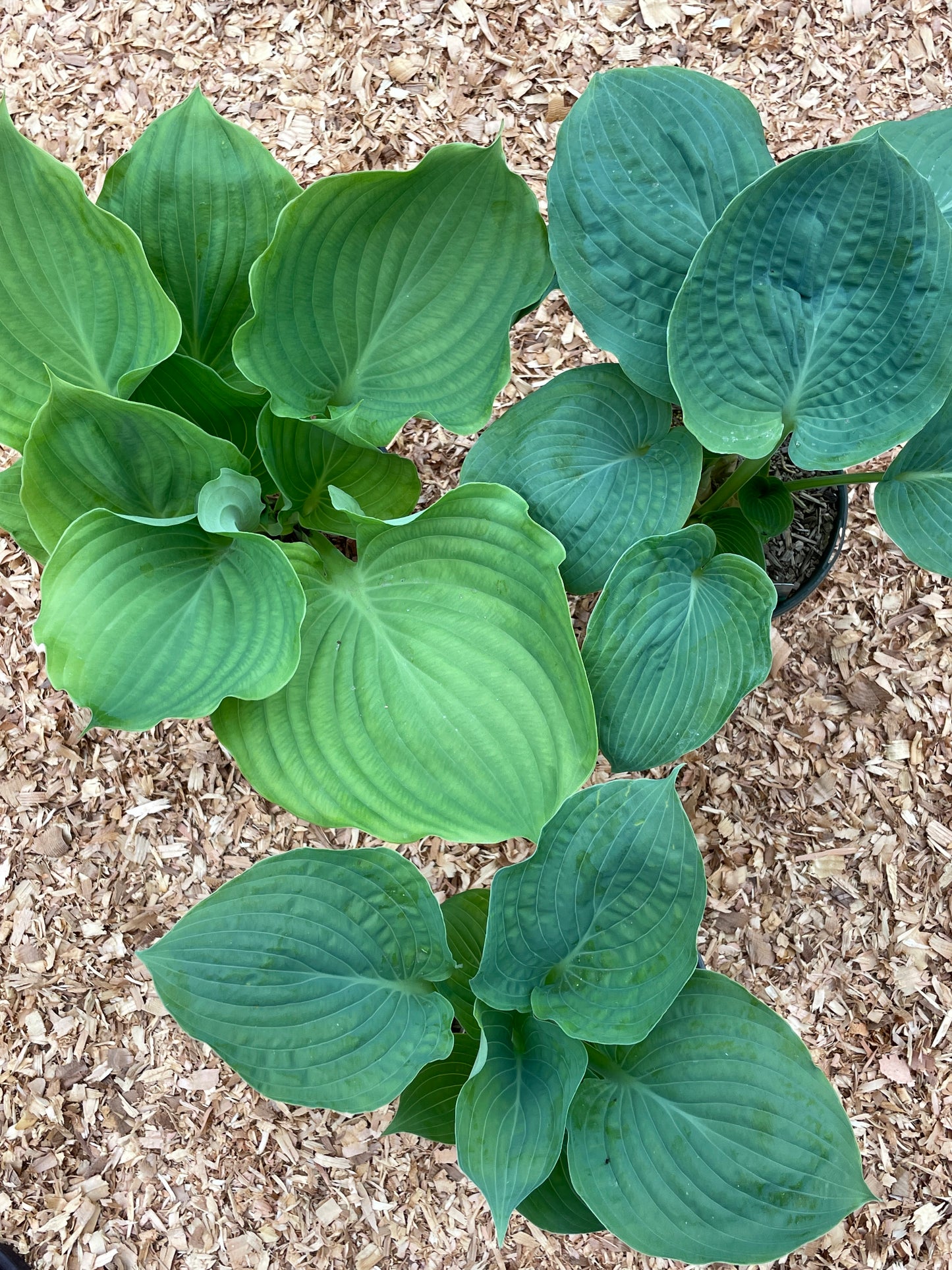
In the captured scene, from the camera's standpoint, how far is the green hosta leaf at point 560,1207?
3.39 ft

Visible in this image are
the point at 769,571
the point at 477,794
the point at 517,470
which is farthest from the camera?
the point at 769,571

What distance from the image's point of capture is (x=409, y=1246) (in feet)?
4.25

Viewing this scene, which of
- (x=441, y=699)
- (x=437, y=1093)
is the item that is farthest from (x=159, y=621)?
(x=437, y=1093)

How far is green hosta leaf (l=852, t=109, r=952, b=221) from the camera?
979mm

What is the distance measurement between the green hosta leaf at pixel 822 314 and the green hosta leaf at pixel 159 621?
45 cm

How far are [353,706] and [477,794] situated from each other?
158mm

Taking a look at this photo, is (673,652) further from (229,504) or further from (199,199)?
(199,199)

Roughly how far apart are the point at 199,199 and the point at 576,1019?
0.94m

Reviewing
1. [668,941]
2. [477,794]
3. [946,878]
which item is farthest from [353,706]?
[946,878]

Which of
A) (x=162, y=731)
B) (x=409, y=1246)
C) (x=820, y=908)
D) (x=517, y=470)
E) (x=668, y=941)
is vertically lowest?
(x=409, y=1246)

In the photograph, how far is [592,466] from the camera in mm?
1024

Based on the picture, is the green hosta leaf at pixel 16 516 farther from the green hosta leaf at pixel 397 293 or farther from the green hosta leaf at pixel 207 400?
the green hosta leaf at pixel 397 293

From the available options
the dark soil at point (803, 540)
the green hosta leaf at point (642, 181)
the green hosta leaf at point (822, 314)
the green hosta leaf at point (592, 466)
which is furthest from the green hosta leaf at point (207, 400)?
the dark soil at point (803, 540)

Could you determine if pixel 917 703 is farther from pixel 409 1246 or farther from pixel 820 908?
pixel 409 1246
